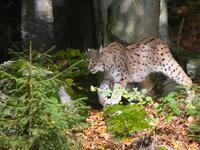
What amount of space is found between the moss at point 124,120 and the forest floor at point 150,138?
108 millimetres

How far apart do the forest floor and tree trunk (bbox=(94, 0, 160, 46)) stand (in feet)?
7.88

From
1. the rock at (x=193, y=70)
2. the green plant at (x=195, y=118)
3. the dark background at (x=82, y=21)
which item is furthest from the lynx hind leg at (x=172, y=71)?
the dark background at (x=82, y=21)

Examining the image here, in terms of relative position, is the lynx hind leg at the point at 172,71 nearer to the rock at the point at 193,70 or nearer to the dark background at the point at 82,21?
the rock at the point at 193,70

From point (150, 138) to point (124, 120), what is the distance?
0.87 meters

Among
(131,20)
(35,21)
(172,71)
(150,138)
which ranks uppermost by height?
(35,21)

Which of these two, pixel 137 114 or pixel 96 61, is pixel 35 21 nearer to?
pixel 96 61

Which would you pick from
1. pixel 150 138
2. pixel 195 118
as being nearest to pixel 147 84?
pixel 195 118

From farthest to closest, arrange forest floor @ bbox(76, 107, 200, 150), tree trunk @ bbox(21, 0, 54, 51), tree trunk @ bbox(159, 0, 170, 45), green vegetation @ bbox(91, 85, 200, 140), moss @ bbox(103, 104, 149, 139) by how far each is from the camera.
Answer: tree trunk @ bbox(159, 0, 170, 45)
tree trunk @ bbox(21, 0, 54, 51)
moss @ bbox(103, 104, 149, 139)
green vegetation @ bbox(91, 85, 200, 140)
forest floor @ bbox(76, 107, 200, 150)

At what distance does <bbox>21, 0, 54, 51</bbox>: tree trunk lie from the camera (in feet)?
28.4

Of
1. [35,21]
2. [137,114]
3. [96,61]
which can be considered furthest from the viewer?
[35,21]

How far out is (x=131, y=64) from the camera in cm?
690

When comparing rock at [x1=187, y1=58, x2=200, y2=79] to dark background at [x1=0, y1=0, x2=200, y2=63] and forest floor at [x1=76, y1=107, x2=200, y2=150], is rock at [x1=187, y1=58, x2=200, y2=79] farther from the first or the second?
dark background at [x1=0, y1=0, x2=200, y2=63]

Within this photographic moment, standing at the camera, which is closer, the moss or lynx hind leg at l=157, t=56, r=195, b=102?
the moss

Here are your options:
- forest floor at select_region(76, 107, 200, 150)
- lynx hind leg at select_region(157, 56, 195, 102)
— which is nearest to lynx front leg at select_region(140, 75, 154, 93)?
lynx hind leg at select_region(157, 56, 195, 102)
